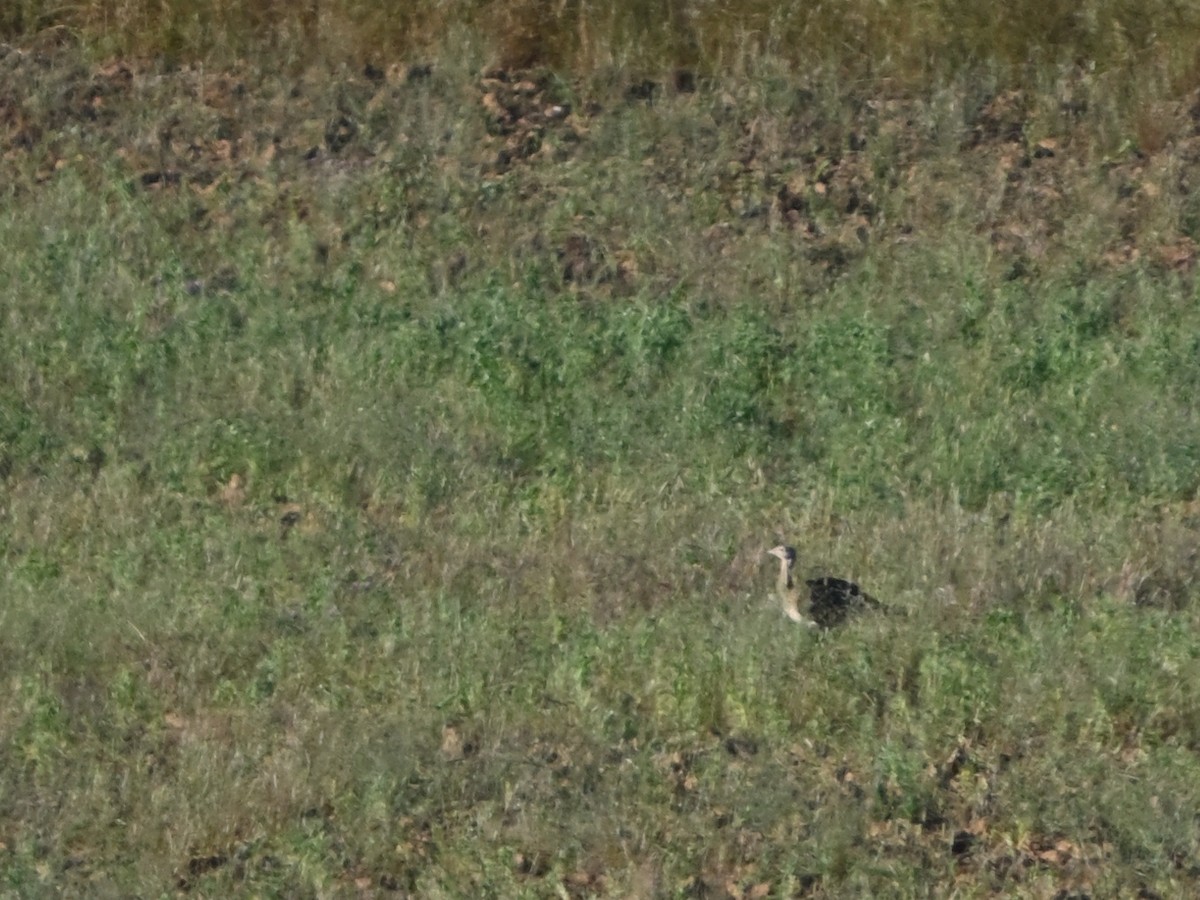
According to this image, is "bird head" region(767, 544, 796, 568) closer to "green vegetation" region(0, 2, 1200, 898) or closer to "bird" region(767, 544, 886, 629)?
"bird" region(767, 544, 886, 629)

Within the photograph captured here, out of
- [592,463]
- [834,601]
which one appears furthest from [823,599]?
[592,463]

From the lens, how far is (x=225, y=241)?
1234cm

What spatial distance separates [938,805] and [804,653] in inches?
40.1

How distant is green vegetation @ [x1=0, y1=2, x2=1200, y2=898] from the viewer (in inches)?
276

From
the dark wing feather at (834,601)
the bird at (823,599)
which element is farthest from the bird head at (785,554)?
the dark wing feather at (834,601)

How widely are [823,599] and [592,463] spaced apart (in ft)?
6.57

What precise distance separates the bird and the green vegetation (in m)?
0.10

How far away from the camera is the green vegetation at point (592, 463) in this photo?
7020 mm

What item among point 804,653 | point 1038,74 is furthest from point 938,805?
point 1038,74

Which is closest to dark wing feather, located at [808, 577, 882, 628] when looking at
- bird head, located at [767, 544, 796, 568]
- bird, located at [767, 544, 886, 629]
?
bird, located at [767, 544, 886, 629]

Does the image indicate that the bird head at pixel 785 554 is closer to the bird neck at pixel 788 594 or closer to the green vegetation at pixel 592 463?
the bird neck at pixel 788 594

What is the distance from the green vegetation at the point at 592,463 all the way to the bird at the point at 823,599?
0.32 feet

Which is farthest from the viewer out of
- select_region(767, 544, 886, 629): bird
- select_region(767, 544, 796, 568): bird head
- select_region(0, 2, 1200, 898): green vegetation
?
select_region(767, 544, 796, 568): bird head

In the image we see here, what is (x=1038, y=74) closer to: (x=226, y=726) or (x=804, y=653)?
(x=804, y=653)
